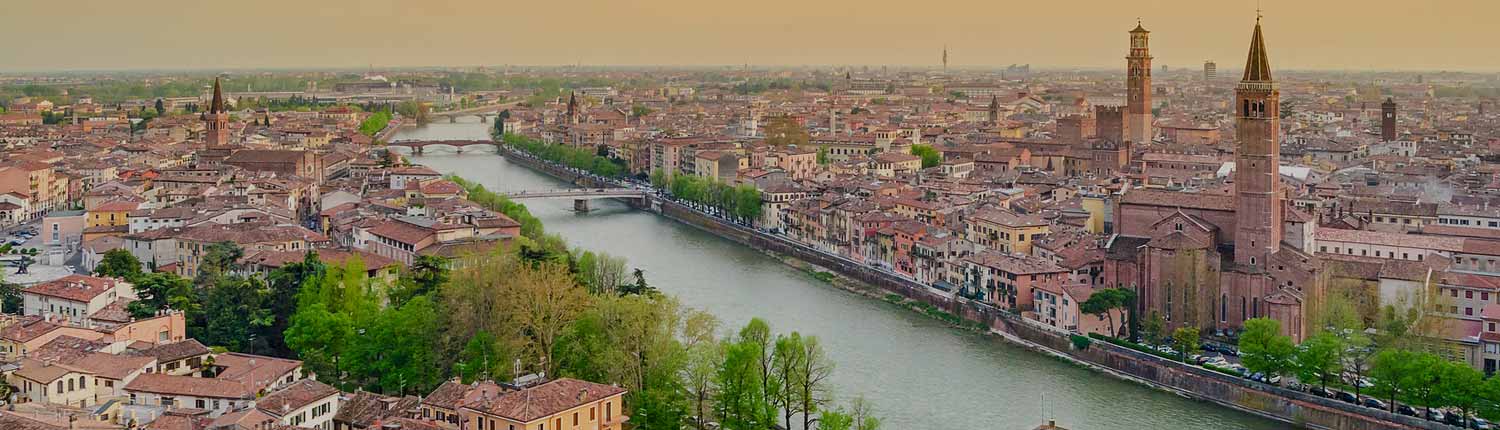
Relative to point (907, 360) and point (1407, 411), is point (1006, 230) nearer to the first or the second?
point (907, 360)

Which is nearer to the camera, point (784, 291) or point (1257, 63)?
point (1257, 63)

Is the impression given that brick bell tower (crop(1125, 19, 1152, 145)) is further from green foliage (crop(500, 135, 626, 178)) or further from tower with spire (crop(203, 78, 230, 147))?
tower with spire (crop(203, 78, 230, 147))

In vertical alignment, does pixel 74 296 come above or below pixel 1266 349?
above

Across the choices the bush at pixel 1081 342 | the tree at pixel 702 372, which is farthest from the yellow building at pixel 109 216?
the bush at pixel 1081 342

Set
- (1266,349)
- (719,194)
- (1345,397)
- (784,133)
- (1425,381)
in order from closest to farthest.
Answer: (1425,381)
(1345,397)
(1266,349)
(719,194)
(784,133)

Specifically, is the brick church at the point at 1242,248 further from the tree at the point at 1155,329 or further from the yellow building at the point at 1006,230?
the yellow building at the point at 1006,230

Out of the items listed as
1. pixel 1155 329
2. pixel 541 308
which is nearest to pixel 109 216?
pixel 541 308

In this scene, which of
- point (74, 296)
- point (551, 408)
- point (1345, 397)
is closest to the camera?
point (551, 408)
